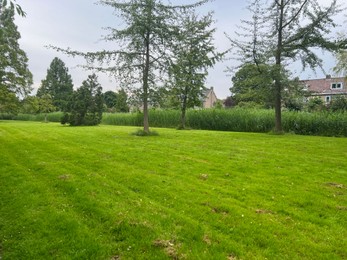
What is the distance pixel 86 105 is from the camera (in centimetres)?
2625

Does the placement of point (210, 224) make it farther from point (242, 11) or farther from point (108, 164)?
point (242, 11)

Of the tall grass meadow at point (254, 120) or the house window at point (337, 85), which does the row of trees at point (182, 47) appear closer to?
the tall grass meadow at point (254, 120)

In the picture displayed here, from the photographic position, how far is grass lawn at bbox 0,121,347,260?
2.99 m

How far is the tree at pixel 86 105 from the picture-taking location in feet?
84.7

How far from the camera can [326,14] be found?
536 inches

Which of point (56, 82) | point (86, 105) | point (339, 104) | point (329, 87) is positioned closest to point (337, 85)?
point (329, 87)

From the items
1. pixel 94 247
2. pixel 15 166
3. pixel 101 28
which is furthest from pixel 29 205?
pixel 101 28

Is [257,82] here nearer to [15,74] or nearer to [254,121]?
[254,121]

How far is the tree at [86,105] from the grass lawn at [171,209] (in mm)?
19581

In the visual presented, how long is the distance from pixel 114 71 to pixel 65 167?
786 centimetres

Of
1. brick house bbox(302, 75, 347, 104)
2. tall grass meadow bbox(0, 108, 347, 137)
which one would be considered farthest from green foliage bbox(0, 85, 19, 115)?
brick house bbox(302, 75, 347, 104)

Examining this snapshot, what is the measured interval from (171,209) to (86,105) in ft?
78.8

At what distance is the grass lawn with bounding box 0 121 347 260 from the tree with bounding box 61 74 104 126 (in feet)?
64.2

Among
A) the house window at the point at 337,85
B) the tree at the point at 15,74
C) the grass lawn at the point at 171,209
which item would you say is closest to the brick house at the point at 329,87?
the house window at the point at 337,85
